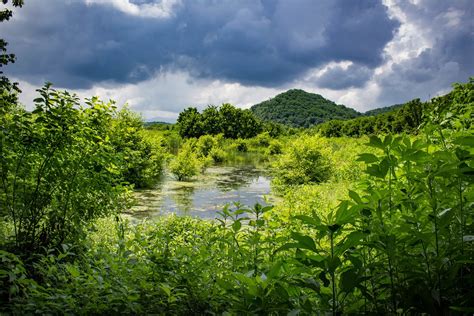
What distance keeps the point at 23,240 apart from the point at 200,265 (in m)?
2.42

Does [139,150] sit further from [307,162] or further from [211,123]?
[211,123]

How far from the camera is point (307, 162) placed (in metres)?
15.3

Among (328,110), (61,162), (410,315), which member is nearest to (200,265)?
(410,315)

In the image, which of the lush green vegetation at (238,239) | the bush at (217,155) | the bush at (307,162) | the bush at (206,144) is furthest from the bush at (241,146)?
the lush green vegetation at (238,239)

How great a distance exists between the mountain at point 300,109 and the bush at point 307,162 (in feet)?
317

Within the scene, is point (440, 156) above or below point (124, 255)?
above

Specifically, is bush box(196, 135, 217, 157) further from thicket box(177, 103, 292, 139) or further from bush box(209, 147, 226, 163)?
thicket box(177, 103, 292, 139)

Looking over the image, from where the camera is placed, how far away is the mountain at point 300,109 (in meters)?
115

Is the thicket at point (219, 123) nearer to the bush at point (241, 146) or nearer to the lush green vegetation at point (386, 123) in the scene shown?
the bush at point (241, 146)

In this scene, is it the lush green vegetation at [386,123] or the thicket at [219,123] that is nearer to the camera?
the lush green vegetation at [386,123]

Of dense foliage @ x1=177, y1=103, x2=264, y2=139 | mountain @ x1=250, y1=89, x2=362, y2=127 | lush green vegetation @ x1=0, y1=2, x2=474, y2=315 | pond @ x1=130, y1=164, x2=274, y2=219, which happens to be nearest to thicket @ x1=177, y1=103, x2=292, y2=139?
dense foliage @ x1=177, y1=103, x2=264, y2=139

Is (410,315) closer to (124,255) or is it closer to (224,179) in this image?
(124,255)

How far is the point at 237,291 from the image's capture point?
1.44 m

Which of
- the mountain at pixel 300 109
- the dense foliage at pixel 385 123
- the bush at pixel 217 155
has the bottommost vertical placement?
the bush at pixel 217 155
